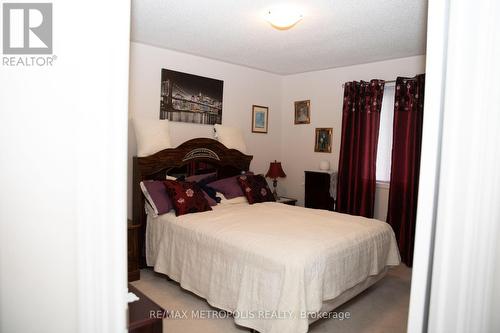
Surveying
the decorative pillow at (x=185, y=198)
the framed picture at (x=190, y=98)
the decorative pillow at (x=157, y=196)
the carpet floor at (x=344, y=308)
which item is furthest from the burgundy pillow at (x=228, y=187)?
the carpet floor at (x=344, y=308)

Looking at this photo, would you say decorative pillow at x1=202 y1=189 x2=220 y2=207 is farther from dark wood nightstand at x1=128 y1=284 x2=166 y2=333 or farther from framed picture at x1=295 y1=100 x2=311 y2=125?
dark wood nightstand at x1=128 y1=284 x2=166 y2=333

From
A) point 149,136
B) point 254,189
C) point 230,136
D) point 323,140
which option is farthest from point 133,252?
point 323,140

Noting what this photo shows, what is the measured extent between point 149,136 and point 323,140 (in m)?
2.56

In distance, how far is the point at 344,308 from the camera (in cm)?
290

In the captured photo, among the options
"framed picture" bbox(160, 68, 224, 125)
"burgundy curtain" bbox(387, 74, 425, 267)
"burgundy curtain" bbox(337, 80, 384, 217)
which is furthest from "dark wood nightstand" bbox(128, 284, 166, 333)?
"burgundy curtain" bbox(337, 80, 384, 217)

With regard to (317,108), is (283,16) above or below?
above

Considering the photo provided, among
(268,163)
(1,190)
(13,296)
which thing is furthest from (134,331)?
(268,163)

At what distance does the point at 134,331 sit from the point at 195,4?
2403 mm

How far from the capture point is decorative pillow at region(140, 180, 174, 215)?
3.35 meters

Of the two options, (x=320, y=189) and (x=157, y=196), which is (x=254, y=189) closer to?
(x=320, y=189)

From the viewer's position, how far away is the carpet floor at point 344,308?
255cm

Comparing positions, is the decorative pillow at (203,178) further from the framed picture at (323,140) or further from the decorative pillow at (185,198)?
the framed picture at (323,140)

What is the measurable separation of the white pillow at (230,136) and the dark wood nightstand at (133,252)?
159 centimetres

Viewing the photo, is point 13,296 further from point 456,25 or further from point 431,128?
point 456,25
